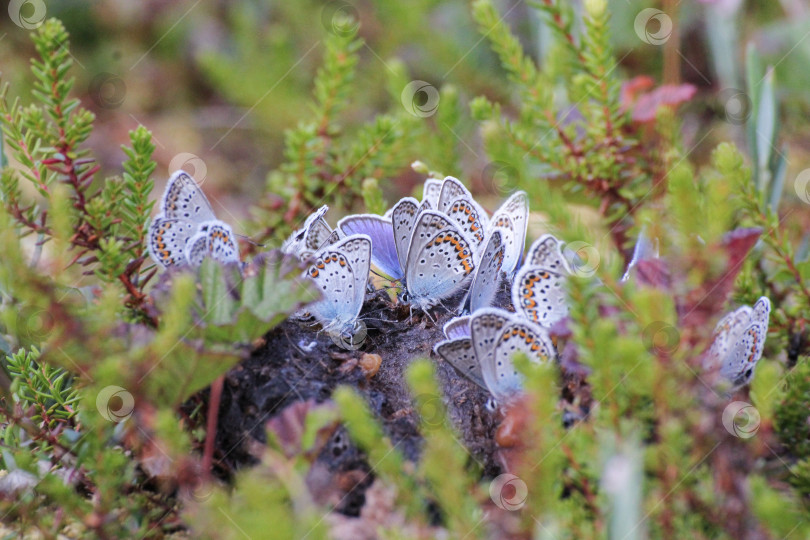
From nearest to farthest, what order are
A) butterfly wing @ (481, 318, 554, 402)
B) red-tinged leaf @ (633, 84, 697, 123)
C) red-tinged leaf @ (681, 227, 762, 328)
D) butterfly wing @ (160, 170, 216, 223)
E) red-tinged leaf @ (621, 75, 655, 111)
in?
red-tinged leaf @ (681, 227, 762, 328) < butterfly wing @ (481, 318, 554, 402) < butterfly wing @ (160, 170, 216, 223) < red-tinged leaf @ (633, 84, 697, 123) < red-tinged leaf @ (621, 75, 655, 111)

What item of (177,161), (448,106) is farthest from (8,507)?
(177,161)

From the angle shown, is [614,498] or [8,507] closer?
[614,498]

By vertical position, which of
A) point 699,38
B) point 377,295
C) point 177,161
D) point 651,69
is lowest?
point 177,161

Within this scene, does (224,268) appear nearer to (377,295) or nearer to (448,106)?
(377,295)

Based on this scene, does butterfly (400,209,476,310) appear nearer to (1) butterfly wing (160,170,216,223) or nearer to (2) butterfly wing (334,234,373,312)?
(2) butterfly wing (334,234,373,312)

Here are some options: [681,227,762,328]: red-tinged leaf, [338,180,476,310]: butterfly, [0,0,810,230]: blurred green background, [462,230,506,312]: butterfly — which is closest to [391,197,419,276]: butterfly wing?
[338,180,476,310]: butterfly

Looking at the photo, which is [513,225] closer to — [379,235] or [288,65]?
[379,235]
